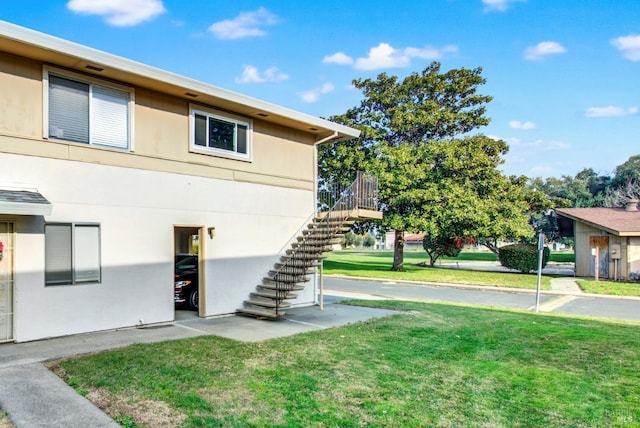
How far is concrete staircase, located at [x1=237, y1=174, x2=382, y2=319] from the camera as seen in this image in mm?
10125

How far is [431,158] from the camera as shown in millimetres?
23750

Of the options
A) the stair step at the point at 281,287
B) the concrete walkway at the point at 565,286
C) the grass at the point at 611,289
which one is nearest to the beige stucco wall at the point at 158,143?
the stair step at the point at 281,287

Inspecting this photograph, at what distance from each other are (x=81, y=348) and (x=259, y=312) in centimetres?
384

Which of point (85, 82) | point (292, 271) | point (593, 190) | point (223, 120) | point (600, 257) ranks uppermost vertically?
point (593, 190)

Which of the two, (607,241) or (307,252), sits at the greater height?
(307,252)

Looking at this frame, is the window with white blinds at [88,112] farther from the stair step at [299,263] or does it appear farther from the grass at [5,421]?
the grass at [5,421]

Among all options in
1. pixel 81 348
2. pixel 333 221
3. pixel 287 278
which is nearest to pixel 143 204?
pixel 81 348

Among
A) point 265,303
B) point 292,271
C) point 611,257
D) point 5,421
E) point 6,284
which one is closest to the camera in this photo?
point 5,421

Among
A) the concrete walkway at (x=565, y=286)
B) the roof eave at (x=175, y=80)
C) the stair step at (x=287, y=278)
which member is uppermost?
the roof eave at (x=175, y=80)

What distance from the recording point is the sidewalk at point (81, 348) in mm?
4172

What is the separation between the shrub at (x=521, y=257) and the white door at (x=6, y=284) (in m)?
25.2

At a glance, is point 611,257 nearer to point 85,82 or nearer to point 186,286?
point 186,286

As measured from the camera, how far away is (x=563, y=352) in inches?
273

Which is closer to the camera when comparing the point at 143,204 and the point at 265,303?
the point at 143,204
